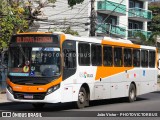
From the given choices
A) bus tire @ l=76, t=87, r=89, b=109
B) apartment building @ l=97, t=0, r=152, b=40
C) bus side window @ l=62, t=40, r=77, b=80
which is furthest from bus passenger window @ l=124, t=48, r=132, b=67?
apartment building @ l=97, t=0, r=152, b=40

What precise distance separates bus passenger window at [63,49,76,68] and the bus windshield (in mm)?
350

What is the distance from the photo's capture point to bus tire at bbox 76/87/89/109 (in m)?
17.8

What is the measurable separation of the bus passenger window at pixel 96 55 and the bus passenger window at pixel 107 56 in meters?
0.41

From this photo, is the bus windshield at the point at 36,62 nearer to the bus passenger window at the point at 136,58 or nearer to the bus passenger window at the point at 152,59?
the bus passenger window at the point at 136,58

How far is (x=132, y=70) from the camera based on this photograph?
22.7 m

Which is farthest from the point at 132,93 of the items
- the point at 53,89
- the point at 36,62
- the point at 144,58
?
the point at 36,62

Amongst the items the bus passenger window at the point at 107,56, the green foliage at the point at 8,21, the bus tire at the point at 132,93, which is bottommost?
the bus tire at the point at 132,93

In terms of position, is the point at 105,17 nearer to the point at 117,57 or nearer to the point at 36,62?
the point at 117,57

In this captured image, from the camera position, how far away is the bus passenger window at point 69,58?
1683 cm

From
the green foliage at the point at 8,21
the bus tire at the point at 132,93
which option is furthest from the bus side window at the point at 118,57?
the green foliage at the point at 8,21

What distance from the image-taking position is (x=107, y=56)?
20125 millimetres

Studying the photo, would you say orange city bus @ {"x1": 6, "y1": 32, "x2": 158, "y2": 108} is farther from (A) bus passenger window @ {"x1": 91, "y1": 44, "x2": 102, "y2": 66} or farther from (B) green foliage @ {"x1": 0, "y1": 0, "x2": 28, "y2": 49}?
(B) green foliage @ {"x1": 0, "y1": 0, "x2": 28, "y2": 49}

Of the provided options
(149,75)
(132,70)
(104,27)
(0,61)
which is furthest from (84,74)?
(104,27)

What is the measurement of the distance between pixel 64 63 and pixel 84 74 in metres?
1.61
